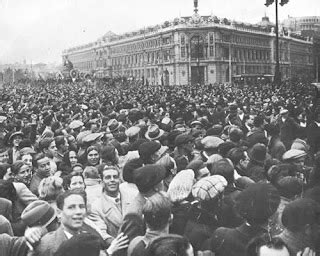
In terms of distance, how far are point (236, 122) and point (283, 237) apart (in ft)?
27.2

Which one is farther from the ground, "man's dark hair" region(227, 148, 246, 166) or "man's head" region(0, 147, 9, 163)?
"man's dark hair" region(227, 148, 246, 166)

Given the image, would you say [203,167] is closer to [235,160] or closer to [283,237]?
[235,160]

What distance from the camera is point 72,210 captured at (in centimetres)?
413

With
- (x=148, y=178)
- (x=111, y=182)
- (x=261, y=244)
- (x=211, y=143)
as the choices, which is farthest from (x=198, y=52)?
(x=261, y=244)

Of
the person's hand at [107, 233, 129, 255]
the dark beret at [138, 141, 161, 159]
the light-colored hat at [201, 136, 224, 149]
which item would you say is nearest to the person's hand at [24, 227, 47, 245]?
the person's hand at [107, 233, 129, 255]

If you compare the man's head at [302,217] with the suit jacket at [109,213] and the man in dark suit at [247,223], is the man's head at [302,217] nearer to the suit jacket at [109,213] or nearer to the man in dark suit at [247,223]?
the man in dark suit at [247,223]

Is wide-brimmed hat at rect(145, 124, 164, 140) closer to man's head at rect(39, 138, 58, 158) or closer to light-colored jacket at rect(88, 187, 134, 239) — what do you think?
man's head at rect(39, 138, 58, 158)

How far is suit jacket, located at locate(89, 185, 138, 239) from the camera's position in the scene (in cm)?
502

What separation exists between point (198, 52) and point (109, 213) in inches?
2485

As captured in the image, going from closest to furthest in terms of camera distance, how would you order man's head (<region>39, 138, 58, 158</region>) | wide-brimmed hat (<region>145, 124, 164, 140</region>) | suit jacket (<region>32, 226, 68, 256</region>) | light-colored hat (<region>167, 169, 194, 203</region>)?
suit jacket (<region>32, 226, 68, 256</region>)
light-colored hat (<region>167, 169, 194, 203</region>)
man's head (<region>39, 138, 58, 158</region>)
wide-brimmed hat (<region>145, 124, 164, 140</region>)

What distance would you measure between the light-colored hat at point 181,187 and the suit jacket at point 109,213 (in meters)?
0.64

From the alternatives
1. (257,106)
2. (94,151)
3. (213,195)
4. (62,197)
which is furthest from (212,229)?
(257,106)

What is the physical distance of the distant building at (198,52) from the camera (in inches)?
2889

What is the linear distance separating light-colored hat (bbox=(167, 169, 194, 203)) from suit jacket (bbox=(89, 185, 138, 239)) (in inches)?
25.4
